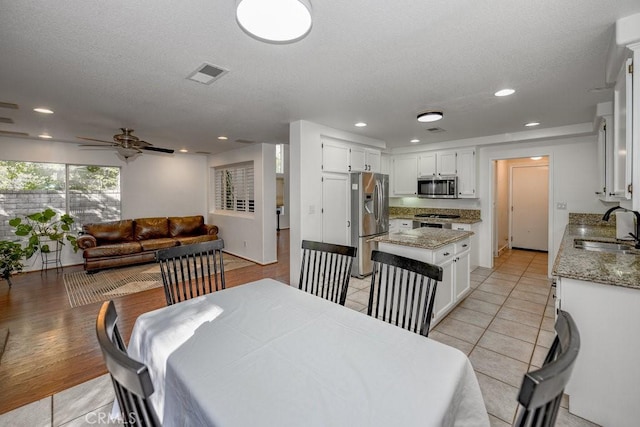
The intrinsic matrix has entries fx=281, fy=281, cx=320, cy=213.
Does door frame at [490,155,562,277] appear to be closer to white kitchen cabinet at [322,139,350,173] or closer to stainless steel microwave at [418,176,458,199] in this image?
stainless steel microwave at [418,176,458,199]

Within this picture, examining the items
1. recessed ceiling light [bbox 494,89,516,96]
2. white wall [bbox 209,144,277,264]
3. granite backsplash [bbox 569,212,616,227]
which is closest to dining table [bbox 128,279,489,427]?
recessed ceiling light [bbox 494,89,516,96]

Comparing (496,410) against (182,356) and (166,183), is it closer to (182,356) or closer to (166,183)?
(182,356)

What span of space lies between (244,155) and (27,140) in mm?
3842

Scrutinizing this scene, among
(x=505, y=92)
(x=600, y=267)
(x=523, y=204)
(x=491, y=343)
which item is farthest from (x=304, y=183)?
(x=523, y=204)

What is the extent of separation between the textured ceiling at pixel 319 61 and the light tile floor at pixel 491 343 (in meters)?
2.43

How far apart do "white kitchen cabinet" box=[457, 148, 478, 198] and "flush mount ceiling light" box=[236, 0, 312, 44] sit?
15.7 feet

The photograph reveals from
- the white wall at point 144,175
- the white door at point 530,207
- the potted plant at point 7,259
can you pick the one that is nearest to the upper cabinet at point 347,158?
the white door at point 530,207

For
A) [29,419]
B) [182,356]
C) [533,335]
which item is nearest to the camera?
[182,356]

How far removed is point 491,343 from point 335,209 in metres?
2.69

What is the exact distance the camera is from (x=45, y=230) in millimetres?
5203

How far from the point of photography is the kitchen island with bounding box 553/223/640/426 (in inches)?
64.5

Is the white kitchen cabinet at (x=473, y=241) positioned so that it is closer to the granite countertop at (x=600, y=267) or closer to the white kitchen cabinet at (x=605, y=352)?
the granite countertop at (x=600, y=267)

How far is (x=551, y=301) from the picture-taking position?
362 cm

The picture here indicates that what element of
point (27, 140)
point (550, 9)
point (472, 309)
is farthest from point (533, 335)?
point (27, 140)
